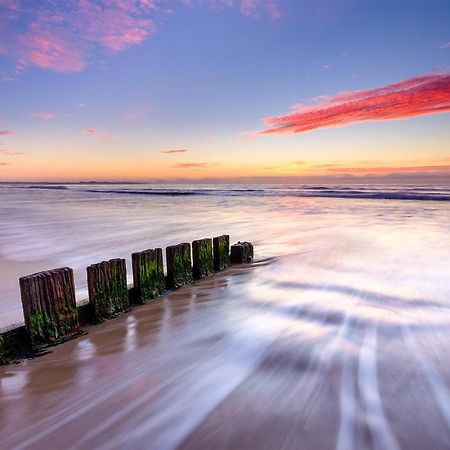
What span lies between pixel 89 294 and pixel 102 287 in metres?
0.14

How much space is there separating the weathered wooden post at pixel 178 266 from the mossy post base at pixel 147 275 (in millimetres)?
297

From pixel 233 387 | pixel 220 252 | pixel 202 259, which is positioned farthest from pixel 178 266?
pixel 233 387

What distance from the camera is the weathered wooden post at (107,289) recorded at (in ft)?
11.7

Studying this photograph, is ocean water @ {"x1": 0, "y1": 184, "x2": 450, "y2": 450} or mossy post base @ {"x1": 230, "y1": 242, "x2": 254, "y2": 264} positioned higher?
mossy post base @ {"x1": 230, "y1": 242, "x2": 254, "y2": 264}

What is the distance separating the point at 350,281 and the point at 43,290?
4.20 m

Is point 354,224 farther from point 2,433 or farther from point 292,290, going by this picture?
point 2,433

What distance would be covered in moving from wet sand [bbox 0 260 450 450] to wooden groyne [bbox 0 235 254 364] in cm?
14

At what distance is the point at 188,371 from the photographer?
9.52 ft

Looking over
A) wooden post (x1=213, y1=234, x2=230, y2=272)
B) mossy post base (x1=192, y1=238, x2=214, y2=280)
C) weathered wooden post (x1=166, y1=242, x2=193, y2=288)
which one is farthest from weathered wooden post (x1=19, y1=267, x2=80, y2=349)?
wooden post (x1=213, y1=234, x2=230, y2=272)

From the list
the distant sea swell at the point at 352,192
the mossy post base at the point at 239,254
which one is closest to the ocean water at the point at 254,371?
the mossy post base at the point at 239,254

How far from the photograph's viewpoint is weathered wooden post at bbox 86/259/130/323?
3.56m

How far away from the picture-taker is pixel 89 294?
3555mm

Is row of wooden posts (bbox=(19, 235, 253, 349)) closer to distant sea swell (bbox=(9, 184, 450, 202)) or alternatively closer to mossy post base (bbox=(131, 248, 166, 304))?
mossy post base (bbox=(131, 248, 166, 304))

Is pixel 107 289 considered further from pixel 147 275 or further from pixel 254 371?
pixel 254 371
